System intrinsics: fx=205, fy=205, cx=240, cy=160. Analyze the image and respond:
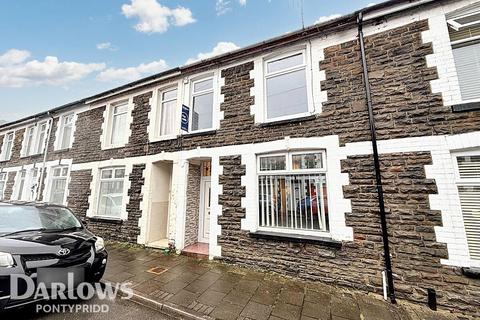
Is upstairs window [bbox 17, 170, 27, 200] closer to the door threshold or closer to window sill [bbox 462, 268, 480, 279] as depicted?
the door threshold

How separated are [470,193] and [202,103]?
21.8ft

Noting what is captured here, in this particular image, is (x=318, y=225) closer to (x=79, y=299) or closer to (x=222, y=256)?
(x=222, y=256)

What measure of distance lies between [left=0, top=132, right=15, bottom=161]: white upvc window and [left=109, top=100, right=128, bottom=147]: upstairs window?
941 cm

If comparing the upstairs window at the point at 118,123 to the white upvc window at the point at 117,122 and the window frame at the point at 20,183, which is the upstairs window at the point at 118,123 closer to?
the white upvc window at the point at 117,122

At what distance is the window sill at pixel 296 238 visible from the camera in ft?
13.7

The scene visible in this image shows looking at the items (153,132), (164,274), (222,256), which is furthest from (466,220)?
(153,132)

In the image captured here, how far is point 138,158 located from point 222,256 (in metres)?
4.46

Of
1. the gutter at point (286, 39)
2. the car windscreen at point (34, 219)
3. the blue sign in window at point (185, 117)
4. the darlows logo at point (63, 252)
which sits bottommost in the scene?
the darlows logo at point (63, 252)

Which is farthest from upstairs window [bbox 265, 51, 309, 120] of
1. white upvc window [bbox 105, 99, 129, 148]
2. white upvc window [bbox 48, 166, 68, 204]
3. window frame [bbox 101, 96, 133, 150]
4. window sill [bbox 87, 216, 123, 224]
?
white upvc window [bbox 48, 166, 68, 204]

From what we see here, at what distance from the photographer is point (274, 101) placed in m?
5.53

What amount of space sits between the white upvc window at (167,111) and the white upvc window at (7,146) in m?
12.0

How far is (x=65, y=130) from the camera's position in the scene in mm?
10078

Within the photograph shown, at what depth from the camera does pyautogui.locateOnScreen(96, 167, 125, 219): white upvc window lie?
7.48m

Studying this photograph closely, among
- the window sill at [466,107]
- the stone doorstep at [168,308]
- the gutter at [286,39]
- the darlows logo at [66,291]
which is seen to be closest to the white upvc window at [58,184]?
the gutter at [286,39]
